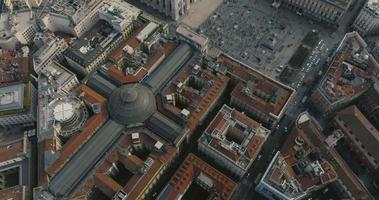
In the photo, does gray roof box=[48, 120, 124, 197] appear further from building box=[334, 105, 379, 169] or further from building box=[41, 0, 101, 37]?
building box=[334, 105, 379, 169]

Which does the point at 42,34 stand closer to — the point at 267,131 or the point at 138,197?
the point at 138,197

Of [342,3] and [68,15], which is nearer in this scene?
[68,15]

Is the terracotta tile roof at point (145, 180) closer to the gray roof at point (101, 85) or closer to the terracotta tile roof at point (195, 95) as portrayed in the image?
the terracotta tile roof at point (195, 95)

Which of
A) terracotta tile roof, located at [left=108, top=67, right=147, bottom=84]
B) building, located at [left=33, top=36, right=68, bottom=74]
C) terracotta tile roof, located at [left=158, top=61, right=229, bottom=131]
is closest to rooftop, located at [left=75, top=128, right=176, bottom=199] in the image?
terracotta tile roof, located at [left=158, top=61, right=229, bottom=131]

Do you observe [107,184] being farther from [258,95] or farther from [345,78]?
[345,78]

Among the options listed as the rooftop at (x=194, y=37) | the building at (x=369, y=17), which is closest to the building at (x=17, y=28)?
the rooftop at (x=194, y=37)

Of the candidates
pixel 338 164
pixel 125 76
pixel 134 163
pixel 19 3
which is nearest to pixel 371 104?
pixel 338 164
